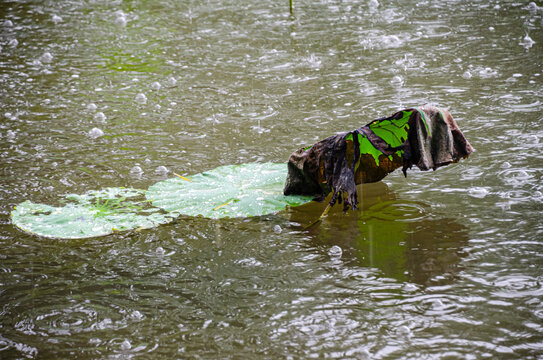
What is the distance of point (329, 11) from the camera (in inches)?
276

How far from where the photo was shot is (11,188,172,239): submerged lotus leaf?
9.28ft

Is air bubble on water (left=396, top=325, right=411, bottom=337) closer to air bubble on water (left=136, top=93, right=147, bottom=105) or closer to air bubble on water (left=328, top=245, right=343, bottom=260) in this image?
air bubble on water (left=328, top=245, right=343, bottom=260)

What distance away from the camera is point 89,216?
296cm

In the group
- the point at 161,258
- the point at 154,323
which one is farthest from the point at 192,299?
the point at 161,258

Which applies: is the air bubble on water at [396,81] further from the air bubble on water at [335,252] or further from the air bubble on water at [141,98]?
the air bubble on water at [335,252]

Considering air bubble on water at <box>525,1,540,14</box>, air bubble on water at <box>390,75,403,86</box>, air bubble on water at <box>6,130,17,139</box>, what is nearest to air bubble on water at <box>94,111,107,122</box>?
air bubble on water at <box>6,130,17,139</box>

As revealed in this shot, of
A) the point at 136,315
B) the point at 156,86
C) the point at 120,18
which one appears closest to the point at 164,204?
the point at 136,315

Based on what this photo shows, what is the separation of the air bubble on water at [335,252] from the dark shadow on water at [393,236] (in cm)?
2

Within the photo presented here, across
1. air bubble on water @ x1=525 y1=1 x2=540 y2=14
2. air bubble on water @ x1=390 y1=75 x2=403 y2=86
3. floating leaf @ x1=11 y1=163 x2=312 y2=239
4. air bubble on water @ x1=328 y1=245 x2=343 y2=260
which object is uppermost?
air bubble on water @ x1=525 y1=1 x2=540 y2=14

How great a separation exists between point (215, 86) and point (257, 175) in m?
1.93

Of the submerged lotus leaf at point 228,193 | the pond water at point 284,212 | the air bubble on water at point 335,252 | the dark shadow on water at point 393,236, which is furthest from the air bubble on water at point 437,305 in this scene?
the submerged lotus leaf at point 228,193

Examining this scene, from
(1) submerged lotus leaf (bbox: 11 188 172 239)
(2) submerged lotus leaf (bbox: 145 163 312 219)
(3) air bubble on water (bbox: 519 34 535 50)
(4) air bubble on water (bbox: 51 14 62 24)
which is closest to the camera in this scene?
(1) submerged lotus leaf (bbox: 11 188 172 239)

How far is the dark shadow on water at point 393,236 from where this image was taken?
248 centimetres

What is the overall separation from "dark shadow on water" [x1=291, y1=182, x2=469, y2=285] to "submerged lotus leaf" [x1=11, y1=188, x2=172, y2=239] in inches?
Result: 30.2
